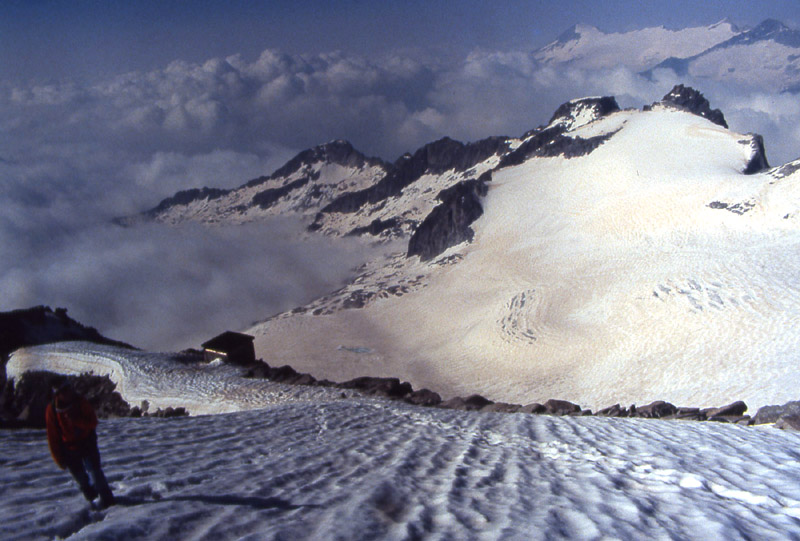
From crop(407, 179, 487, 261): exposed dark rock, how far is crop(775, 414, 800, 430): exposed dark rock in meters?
70.1

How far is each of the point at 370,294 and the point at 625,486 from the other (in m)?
67.5

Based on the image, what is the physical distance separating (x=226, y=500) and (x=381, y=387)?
13.1 meters

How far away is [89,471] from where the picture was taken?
5.38m

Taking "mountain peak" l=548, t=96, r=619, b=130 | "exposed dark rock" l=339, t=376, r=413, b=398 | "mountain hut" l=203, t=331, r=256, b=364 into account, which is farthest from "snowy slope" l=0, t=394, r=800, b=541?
"mountain peak" l=548, t=96, r=619, b=130

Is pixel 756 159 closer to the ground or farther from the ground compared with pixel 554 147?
closer to the ground

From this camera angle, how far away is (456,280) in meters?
66.2

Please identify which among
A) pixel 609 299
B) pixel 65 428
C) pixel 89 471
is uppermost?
pixel 609 299

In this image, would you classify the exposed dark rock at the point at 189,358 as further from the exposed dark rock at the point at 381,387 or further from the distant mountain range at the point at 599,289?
the distant mountain range at the point at 599,289

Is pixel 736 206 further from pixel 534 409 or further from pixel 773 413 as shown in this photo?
pixel 773 413

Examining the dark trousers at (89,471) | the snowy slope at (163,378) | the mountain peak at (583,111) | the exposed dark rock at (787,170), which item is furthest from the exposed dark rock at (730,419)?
the mountain peak at (583,111)

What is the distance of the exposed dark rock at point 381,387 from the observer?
58.8 feet

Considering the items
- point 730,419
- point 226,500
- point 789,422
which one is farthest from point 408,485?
point 730,419

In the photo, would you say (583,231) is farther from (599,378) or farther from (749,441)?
(749,441)

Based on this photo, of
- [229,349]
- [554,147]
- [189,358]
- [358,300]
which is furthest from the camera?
[554,147]
